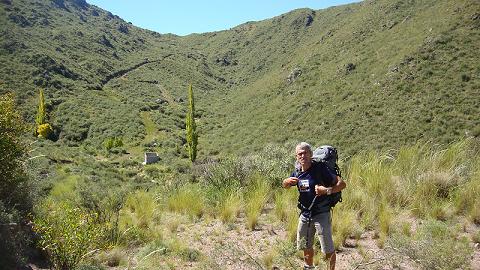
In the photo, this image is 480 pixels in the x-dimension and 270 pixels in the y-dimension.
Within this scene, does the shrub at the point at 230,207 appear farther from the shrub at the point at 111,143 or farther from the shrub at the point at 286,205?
the shrub at the point at 111,143

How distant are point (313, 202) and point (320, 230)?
0.35 m

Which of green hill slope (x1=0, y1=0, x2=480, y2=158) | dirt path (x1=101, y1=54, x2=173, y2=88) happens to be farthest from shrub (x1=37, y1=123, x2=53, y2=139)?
dirt path (x1=101, y1=54, x2=173, y2=88)

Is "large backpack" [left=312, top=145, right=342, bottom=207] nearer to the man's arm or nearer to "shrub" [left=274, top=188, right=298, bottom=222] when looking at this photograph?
the man's arm

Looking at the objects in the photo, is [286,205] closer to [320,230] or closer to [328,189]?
[320,230]

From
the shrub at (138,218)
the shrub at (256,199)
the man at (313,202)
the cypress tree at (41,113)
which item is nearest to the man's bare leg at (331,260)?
the man at (313,202)

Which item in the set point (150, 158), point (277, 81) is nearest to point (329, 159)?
point (150, 158)

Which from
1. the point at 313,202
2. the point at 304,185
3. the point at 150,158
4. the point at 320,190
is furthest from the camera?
the point at 150,158

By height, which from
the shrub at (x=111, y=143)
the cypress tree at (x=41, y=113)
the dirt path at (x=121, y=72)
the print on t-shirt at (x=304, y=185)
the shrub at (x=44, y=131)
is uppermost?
the dirt path at (x=121, y=72)

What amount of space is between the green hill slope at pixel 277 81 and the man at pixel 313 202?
2885 cm

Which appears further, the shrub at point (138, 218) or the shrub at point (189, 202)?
the shrub at point (189, 202)

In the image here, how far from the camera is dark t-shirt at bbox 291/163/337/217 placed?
4.89m

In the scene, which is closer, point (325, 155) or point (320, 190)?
point (320, 190)

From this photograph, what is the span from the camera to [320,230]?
15.9 ft

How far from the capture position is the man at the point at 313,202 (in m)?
4.83
